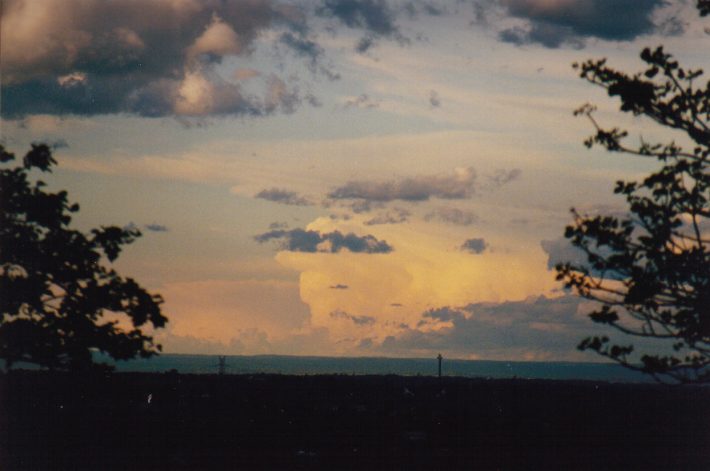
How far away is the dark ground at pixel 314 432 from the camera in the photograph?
30.5 meters

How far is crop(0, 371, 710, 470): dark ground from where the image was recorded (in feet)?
100

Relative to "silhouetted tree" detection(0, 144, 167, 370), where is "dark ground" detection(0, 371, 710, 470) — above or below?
below

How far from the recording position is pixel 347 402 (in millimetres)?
75375

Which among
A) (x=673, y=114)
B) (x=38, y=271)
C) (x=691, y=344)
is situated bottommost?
(x=691, y=344)

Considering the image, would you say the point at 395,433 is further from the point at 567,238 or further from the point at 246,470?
the point at 567,238

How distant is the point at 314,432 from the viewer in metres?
46.0

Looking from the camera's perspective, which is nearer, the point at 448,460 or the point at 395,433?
the point at 448,460

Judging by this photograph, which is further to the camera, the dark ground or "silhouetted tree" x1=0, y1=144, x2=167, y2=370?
the dark ground

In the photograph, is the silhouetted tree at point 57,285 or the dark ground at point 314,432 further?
the dark ground at point 314,432

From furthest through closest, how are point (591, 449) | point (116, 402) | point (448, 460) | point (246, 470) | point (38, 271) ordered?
1. point (116, 402)
2. point (591, 449)
3. point (448, 460)
4. point (246, 470)
5. point (38, 271)

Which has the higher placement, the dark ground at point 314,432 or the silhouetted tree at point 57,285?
the silhouetted tree at point 57,285

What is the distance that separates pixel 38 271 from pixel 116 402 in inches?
1934

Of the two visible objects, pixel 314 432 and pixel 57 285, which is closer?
pixel 57 285

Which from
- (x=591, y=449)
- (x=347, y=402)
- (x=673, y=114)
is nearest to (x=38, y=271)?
(x=673, y=114)
